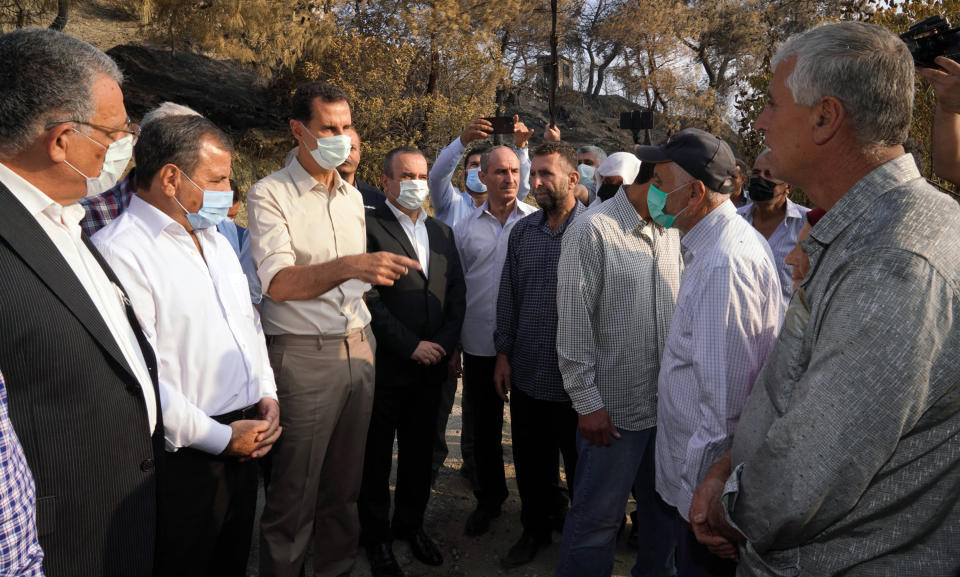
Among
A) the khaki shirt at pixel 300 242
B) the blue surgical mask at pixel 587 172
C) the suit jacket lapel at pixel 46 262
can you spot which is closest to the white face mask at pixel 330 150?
the khaki shirt at pixel 300 242

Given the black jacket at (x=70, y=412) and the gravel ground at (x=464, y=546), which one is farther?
the gravel ground at (x=464, y=546)

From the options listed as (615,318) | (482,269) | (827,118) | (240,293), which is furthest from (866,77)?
(482,269)

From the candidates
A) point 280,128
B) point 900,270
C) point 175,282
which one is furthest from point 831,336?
point 280,128

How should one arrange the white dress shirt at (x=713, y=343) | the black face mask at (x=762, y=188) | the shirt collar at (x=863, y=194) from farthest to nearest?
the black face mask at (x=762, y=188) → the white dress shirt at (x=713, y=343) → the shirt collar at (x=863, y=194)

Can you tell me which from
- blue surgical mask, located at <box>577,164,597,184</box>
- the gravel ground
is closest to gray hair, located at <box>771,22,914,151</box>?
the gravel ground

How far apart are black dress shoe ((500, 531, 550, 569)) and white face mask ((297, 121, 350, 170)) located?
7.93 ft

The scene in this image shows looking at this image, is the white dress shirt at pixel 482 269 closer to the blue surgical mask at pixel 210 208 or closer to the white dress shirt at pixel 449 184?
the white dress shirt at pixel 449 184

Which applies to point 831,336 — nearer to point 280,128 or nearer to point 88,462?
point 88,462

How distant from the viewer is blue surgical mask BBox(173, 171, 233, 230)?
7.59 feet

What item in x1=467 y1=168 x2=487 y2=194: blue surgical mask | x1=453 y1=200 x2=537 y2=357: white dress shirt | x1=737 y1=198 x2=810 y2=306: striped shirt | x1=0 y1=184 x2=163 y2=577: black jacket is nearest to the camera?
x1=0 y1=184 x2=163 y2=577: black jacket

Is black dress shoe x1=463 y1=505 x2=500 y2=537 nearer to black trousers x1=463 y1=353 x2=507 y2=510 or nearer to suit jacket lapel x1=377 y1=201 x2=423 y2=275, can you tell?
black trousers x1=463 y1=353 x2=507 y2=510

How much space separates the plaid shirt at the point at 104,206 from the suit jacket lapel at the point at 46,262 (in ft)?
4.06

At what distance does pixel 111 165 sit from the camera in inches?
71.7

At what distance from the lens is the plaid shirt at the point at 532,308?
3.40 m
